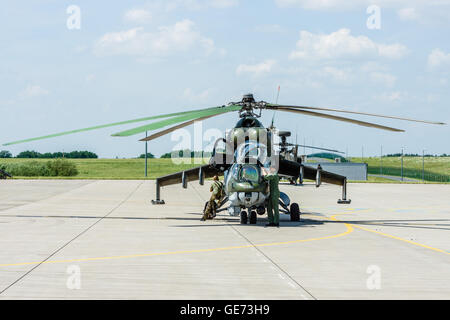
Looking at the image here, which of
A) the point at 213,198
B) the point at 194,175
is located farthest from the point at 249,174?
the point at 194,175

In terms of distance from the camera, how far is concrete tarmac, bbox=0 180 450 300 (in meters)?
8.69

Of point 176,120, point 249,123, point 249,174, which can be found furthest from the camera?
point 249,123

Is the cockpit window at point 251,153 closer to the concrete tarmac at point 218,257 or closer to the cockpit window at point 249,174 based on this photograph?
the cockpit window at point 249,174

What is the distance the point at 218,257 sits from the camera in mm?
11953

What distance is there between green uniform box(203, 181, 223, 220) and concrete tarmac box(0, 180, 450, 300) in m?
0.63

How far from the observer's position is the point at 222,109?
1634cm

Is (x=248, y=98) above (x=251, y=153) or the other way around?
above

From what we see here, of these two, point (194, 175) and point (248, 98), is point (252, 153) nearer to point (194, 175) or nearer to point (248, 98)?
point (248, 98)

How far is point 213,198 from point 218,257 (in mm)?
7771

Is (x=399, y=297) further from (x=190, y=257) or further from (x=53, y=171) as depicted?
(x=53, y=171)

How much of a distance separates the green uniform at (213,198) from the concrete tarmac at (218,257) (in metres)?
0.63

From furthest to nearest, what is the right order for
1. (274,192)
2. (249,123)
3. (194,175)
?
(194,175) < (249,123) < (274,192)

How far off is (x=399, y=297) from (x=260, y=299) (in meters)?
2.03
